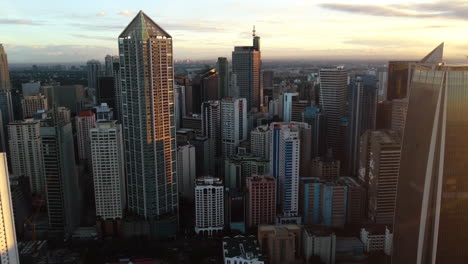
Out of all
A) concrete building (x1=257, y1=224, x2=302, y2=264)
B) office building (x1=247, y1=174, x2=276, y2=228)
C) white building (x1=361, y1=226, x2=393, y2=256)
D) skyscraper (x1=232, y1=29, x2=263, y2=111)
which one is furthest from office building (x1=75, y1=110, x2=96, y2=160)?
white building (x1=361, y1=226, x2=393, y2=256)

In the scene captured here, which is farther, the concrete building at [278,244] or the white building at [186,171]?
the white building at [186,171]

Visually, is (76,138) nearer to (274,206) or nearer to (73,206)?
(73,206)

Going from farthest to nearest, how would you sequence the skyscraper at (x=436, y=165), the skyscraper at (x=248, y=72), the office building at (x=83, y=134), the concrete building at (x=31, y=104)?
the skyscraper at (x=248, y=72), the concrete building at (x=31, y=104), the office building at (x=83, y=134), the skyscraper at (x=436, y=165)

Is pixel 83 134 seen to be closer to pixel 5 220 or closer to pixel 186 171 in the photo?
pixel 186 171

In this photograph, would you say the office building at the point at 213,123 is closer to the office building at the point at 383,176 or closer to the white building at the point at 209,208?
the white building at the point at 209,208

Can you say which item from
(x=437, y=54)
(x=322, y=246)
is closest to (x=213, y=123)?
(x=322, y=246)

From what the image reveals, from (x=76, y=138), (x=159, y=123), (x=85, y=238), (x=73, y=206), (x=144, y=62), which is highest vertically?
(x=144, y=62)

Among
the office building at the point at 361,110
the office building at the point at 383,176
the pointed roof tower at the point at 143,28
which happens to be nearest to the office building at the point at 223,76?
the office building at the point at 361,110

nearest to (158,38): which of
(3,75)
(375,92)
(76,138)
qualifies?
(76,138)
